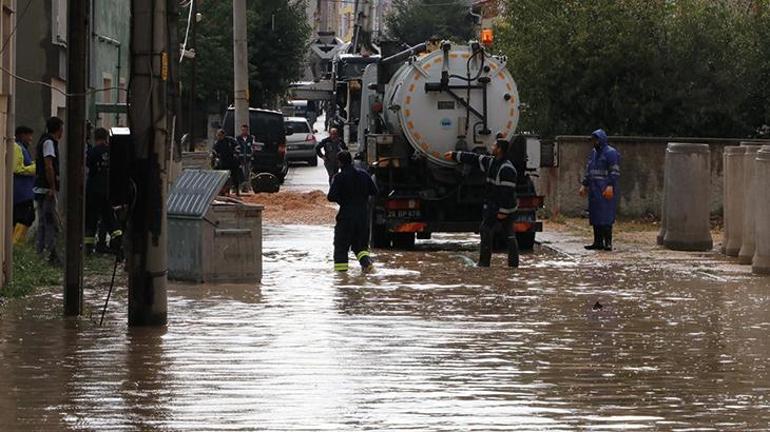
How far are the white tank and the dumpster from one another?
6325 mm

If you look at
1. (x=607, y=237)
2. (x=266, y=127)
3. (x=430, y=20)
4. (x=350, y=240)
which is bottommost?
(x=607, y=237)

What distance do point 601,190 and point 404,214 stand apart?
2.79m

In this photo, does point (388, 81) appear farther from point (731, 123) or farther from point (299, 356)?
point (299, 356)

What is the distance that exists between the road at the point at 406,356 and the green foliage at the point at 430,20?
65452 mm

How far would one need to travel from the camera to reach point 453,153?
996 inches

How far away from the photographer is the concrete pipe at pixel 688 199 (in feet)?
82.3

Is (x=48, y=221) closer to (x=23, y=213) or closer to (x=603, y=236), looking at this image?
(x=23, y=213)

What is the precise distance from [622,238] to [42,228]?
10204 millimetres

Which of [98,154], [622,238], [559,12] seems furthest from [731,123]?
[98,154]

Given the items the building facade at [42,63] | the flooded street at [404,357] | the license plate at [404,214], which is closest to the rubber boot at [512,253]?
the flooded street at [404,357]

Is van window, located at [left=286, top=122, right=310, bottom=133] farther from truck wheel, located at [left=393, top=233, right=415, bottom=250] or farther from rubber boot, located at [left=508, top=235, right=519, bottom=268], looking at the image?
rubber boot, located at [left=508, top=235, right=519, bottom=268]

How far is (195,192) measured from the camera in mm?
19578

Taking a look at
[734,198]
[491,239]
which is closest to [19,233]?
[491,239]

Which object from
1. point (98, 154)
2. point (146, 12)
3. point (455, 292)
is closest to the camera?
point (146, 12)
